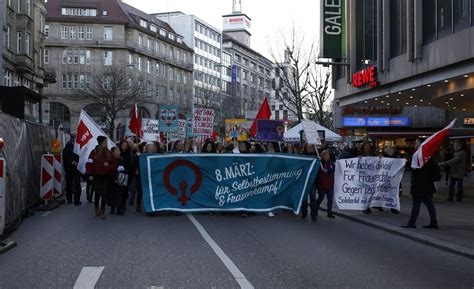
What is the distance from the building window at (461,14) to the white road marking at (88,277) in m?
14.3

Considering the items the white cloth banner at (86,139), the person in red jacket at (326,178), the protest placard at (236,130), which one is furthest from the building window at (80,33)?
the person in red jacket at (326,178)

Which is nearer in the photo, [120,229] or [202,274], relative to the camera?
[202,274]

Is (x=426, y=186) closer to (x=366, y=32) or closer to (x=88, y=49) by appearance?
(x=366, y=32)

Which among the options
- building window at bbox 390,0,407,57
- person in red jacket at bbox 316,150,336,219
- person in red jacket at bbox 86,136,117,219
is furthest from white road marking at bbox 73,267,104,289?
building window at bbox 390,0,407,57

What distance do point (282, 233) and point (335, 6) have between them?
17143 mm

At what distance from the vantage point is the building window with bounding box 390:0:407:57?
21.6m

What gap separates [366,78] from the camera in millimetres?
24031

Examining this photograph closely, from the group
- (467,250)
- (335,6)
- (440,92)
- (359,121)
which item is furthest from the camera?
(359,121)

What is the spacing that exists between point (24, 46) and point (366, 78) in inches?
1149

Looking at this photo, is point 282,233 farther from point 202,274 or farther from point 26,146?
point 26,146

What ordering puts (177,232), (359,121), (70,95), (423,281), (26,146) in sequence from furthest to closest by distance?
(70,95), (359,121), (26,146), (177,232), (423,281)

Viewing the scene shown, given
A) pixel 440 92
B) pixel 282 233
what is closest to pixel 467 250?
pixel 282 233

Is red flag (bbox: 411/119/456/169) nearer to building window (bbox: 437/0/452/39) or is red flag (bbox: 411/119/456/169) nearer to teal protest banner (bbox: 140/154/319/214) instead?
teal protest banner (bbox: 140/154/319/214)

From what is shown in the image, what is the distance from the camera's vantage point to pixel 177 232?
1027 cm
